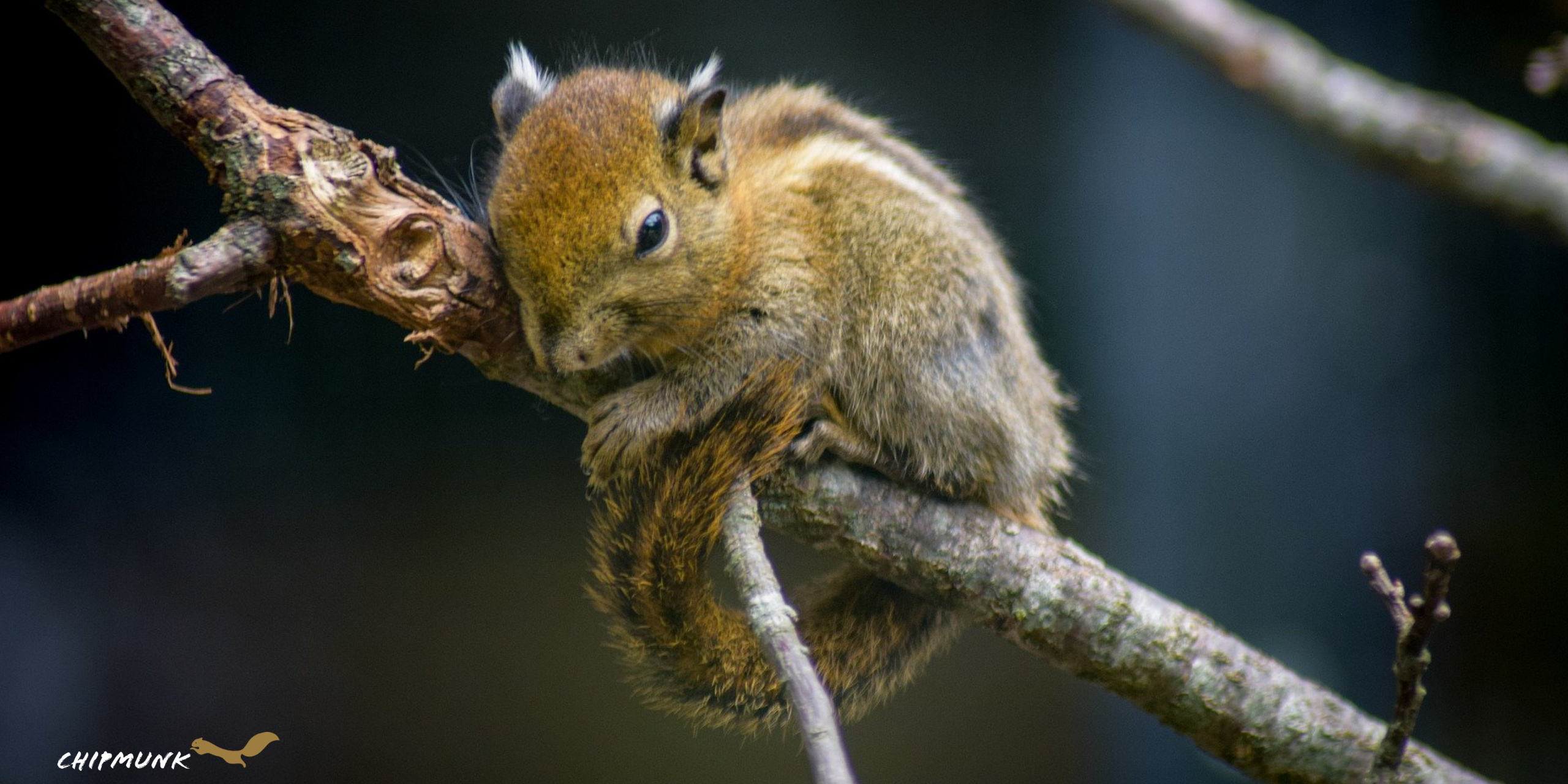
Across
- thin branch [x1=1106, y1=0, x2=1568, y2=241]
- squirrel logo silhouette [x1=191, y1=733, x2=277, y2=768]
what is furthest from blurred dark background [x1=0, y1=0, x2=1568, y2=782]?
thin branch [x1=1106, y1=0, x2=1568, y2=241]

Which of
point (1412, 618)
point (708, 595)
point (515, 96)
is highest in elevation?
Answer: point (515, 96)

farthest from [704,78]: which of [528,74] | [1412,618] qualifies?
[1412,618]

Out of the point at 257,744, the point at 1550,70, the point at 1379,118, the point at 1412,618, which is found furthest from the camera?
the point at 1379,118

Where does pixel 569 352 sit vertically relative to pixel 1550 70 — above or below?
below

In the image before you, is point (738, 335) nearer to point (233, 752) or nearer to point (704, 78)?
point (704, 78)

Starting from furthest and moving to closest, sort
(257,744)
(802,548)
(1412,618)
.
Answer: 1. (802,548)
2. (257,744)
3. (1412,618)

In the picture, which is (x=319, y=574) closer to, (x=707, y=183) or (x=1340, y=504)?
(x=707, y=183)

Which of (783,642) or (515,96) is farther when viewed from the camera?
(515,96)

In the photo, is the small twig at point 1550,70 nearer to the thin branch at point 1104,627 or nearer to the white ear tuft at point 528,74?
the thin branch at point 1104,627

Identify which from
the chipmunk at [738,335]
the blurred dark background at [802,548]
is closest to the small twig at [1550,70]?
the blurred dark background at [802,548]
